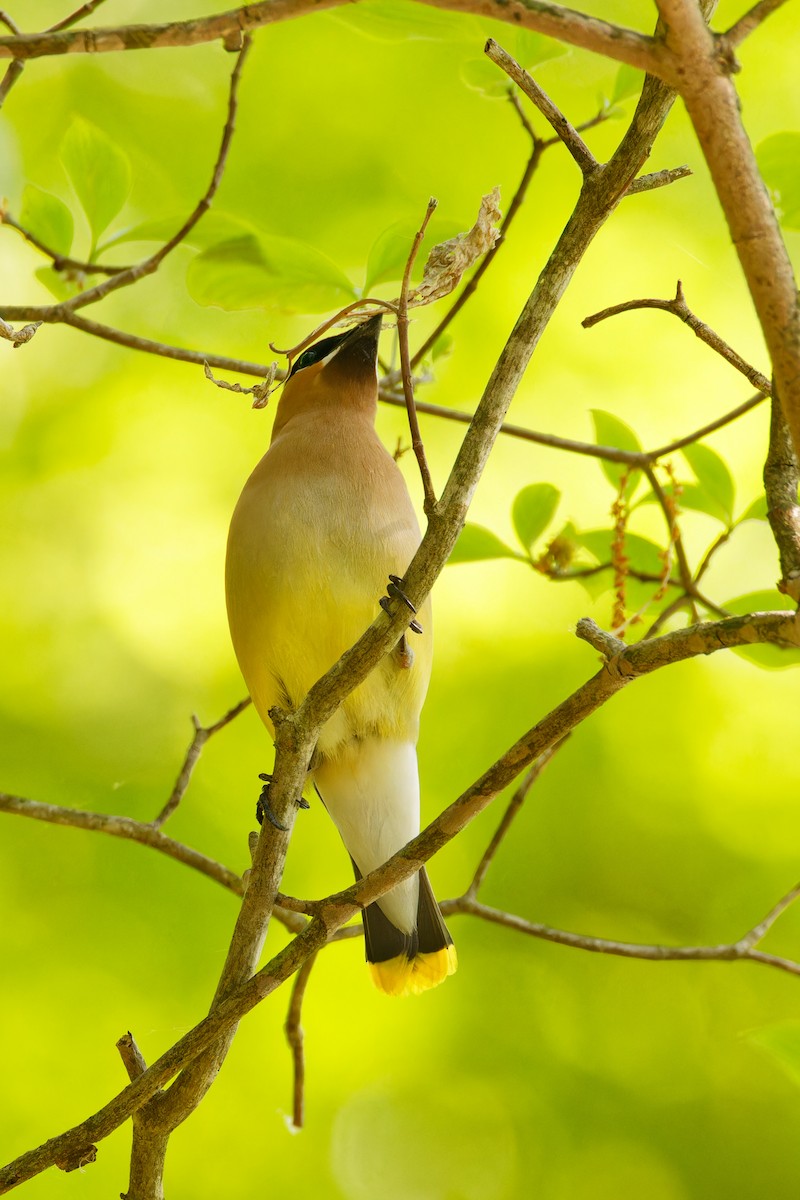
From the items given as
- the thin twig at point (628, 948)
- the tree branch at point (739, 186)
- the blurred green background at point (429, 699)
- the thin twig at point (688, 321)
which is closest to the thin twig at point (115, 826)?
the thin twig at point (628, 948)

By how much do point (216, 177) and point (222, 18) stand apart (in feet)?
3.73

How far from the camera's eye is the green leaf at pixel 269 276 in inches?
72.1

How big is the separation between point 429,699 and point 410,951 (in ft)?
5.72

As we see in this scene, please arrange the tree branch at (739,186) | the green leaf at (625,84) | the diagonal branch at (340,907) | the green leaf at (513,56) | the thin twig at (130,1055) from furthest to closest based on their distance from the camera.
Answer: the green leaf at (625,84), the green leaf at (513,56), the thin twig at (130,1055), the diagonal branch at (340,907), the tree branch at (739,186)

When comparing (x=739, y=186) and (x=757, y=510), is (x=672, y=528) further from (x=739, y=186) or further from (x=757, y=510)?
(x=739, y=186)

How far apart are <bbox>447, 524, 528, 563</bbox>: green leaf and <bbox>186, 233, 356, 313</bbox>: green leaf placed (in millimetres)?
470

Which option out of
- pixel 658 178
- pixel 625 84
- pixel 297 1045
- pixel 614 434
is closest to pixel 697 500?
pixel 614 434

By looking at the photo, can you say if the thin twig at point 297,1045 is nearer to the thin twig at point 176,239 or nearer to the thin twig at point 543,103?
the thin twig at point 176,239

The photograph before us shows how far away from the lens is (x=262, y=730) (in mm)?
3727

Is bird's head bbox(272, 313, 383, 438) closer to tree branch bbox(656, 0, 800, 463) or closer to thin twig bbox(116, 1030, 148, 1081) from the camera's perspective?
thin twig bbox(116, 1030, 148, 1081)

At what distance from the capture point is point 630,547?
7.11ft

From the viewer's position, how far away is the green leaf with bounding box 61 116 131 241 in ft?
6.55

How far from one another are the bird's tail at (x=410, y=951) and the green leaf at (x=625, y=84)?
4.22 ft

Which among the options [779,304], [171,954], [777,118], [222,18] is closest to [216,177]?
[222,18]
